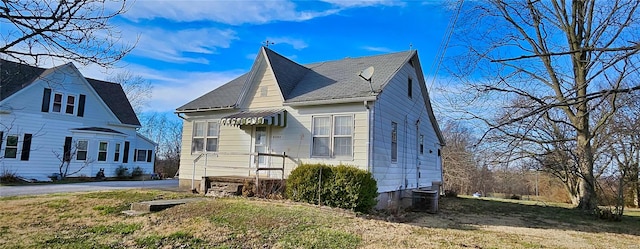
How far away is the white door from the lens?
12.7 metres

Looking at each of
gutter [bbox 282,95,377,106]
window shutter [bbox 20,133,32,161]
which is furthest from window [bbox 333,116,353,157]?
window shutter [bbox 20,133,32,161]

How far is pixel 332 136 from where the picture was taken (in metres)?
11.4

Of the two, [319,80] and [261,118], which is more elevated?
[319,80]

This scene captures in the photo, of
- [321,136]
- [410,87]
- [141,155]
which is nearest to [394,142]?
[321,136]

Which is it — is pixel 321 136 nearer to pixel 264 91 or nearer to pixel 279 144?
pixel 279 144

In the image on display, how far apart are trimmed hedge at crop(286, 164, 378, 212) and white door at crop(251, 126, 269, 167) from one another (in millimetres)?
2877

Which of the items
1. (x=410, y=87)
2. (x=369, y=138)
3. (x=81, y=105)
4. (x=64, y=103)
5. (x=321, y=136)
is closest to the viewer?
(x=369, y=138)

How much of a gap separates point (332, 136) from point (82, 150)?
18.5m

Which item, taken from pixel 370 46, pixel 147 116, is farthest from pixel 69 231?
pixel 147 116

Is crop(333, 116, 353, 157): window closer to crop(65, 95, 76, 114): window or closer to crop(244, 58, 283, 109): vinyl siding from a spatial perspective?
crop(244, 58, 283, 109): vinyl siding

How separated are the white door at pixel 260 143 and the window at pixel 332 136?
1956mm

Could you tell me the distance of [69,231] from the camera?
672cm

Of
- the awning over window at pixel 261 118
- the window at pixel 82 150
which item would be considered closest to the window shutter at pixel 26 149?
the window at pixel 82 150

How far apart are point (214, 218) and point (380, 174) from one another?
18.5 ft
